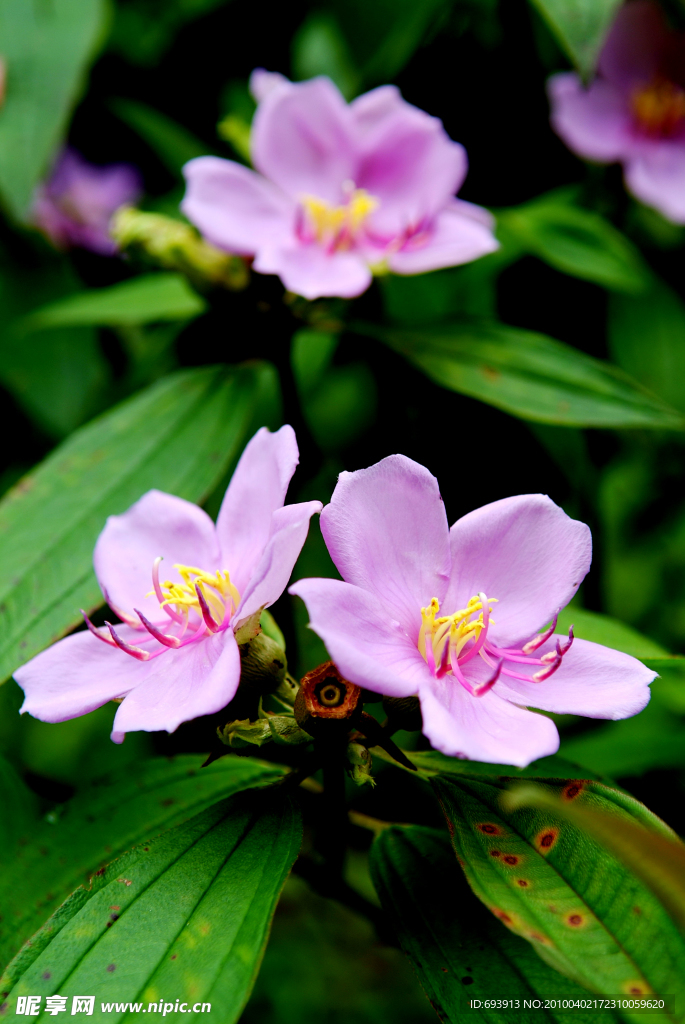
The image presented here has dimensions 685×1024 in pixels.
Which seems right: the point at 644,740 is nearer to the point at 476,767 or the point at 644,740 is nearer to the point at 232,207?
the point at 476,767

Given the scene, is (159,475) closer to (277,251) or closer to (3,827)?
(277,251)

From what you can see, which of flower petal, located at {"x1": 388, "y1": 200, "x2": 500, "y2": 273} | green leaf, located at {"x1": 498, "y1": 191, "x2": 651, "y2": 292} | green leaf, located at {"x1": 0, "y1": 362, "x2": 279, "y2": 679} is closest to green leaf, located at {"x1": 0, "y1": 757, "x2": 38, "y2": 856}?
green leaf, located at {"x1": 0, "y1": 362, "x2": 279, "y2": 679}

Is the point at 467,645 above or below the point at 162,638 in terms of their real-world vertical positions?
below

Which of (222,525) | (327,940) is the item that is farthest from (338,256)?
(327,940)

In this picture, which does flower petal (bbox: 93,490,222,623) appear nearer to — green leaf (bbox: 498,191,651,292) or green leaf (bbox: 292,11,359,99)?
green leaf (bbox: 498,191,651,292)

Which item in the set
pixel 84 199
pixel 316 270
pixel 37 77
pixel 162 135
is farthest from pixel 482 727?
pixel 84 199

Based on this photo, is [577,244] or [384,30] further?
[384,30]
